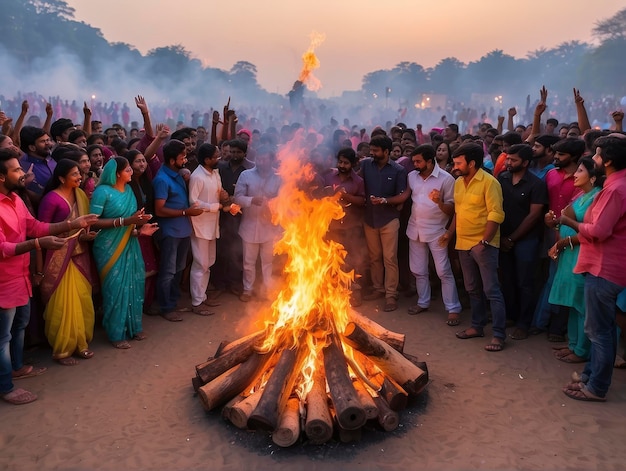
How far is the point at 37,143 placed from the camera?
6.64 metres

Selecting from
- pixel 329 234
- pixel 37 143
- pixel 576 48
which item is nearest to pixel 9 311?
pixel 37 143

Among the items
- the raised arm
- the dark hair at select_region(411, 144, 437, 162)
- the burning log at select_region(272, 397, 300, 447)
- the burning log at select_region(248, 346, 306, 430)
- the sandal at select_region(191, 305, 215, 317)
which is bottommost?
the sandal at select_region(191, 305, 215, 317)

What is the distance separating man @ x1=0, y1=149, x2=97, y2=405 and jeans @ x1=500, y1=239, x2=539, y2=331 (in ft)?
17.8

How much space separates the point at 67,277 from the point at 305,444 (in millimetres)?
3560

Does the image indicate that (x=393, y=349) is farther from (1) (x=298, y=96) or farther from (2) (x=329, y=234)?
(1) (x=298, y=96)

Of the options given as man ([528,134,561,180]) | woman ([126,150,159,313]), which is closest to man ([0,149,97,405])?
woman ([126,150,159,313])

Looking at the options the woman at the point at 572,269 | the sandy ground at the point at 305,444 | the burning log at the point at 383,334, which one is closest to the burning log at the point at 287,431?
the sandy ground at the point at 305,444

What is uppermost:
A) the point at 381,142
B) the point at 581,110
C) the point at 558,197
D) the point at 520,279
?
the point at 581,110

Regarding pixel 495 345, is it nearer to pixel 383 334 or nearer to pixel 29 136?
pixel 383 334

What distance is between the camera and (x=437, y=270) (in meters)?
7.64

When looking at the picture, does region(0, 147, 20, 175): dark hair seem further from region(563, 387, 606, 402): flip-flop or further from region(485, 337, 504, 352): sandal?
region(563, 387, 606, 402): flip-flop

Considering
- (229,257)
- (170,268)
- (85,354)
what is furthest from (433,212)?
(85,354)

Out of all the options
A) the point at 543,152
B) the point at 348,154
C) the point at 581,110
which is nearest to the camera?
the point at 543,152

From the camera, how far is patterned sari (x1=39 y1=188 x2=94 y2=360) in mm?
5973
